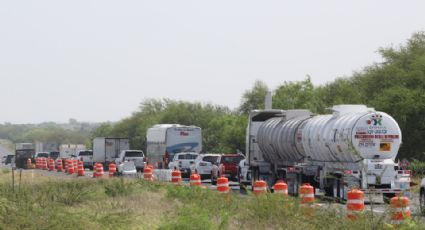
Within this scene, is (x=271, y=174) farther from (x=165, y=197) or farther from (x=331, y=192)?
(x=165, y=197)

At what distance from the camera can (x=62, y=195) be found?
25406 mm

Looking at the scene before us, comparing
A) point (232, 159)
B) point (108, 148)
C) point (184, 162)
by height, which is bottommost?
point (184, 162)

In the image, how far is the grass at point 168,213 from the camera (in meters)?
16.6

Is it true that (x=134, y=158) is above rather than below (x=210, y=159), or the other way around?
above

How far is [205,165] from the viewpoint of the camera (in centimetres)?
5106

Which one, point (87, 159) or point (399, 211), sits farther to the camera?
point (87, 159)

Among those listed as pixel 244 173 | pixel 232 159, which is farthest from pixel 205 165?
pixel 244 173

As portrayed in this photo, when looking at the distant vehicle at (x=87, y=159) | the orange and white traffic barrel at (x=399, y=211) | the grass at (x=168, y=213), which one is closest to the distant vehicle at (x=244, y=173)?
the grass at (x=168, y=213)

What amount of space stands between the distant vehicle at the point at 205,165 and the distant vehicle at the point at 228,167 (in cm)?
320

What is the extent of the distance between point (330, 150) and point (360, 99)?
29064mm

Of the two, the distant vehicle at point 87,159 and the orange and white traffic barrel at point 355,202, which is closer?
the orange and white traffic barrel at point 355,202

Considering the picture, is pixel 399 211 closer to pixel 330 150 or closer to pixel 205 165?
pixel 330 150

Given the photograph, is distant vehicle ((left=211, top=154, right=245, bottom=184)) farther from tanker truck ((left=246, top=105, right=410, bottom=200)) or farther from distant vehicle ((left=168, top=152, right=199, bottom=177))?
distant vehicle ((left=168, top=152, right=199, bottom=177))

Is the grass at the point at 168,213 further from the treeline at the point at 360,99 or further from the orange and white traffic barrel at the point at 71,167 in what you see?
the orange and white traffic barrel at the point at 71,167
